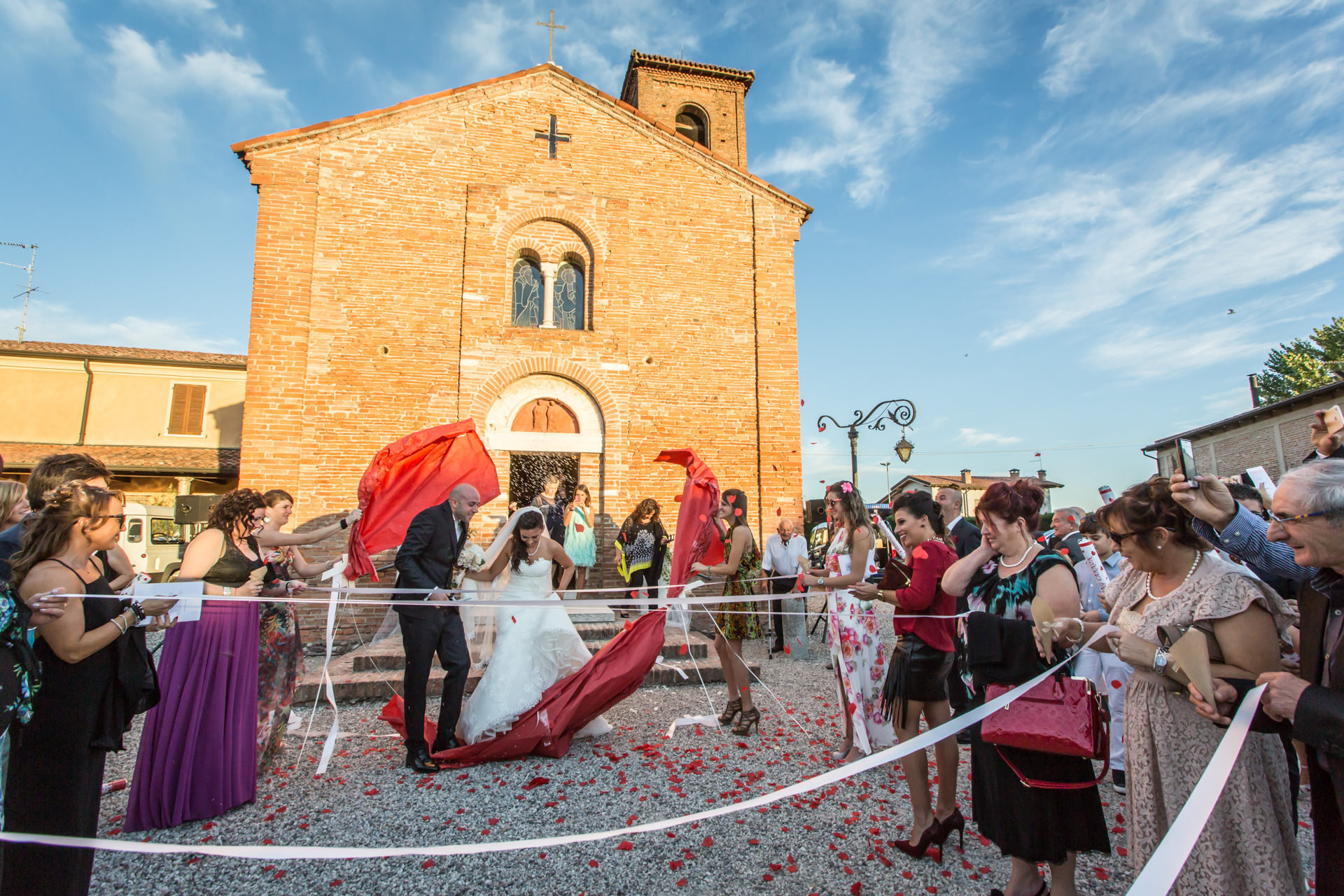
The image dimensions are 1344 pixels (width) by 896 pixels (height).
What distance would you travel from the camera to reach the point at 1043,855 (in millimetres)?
2559

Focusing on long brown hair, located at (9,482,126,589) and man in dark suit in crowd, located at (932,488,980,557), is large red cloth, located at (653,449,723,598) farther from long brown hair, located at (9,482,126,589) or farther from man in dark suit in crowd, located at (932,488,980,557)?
long brown hair, located at (9,482,126,589)

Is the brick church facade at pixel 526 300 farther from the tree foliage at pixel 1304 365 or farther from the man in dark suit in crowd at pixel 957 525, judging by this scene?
the tree foliage at pixel 1304 365

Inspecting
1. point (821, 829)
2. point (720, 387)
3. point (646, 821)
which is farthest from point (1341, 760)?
point (720, 387)

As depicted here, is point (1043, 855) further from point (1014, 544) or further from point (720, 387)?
point (720, 387)

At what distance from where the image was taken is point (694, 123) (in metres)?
20.9

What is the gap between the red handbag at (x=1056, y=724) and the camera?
239 centimetres

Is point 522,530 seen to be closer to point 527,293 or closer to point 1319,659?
point 1319,659

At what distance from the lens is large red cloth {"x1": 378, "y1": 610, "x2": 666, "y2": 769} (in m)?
4.76

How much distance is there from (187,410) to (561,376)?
1849 cm

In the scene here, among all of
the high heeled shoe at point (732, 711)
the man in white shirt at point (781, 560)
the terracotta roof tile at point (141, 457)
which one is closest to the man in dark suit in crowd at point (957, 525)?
the high heeled shoe at point (732, 711)

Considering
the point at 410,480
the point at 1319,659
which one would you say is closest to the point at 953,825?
the point at 1319,659

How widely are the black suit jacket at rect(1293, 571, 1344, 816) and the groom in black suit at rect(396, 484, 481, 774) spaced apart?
4.37 metres

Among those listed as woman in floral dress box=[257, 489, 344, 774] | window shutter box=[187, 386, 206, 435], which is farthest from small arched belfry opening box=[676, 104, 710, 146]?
woman in floral dress box=[257, 489, 344, 774]

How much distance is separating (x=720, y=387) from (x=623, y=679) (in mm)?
7152
